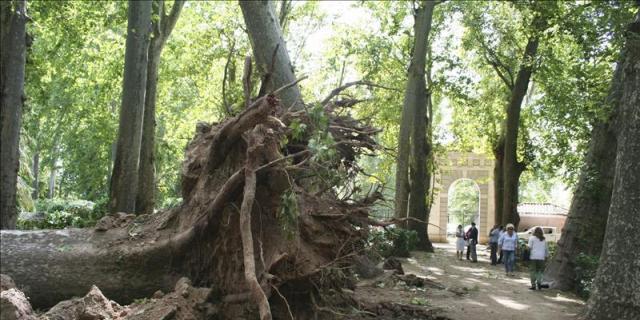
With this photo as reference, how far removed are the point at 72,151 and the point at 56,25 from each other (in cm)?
2813

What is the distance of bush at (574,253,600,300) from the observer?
13.2m

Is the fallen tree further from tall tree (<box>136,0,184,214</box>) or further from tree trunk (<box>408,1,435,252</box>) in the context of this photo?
tree trunk (<box>408,1,435,252</box>)

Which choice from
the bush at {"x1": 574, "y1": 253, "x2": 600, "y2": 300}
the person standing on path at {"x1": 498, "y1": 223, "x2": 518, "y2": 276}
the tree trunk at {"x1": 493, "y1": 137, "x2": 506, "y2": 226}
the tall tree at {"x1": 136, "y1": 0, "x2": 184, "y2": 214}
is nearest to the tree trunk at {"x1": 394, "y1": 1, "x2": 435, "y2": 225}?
the person standing on path at {"x1": 498, "y1": 223, "x2": 518, "y2": 276}

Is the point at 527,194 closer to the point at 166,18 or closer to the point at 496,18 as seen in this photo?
the point at 496,18

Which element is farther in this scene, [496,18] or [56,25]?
[496,18]

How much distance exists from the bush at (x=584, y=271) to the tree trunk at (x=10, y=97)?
1188 centimetres

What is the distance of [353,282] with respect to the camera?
8.39 m

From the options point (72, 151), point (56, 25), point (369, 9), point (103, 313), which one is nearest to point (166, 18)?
point (56, 25)

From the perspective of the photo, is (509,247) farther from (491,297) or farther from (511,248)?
(491,297)

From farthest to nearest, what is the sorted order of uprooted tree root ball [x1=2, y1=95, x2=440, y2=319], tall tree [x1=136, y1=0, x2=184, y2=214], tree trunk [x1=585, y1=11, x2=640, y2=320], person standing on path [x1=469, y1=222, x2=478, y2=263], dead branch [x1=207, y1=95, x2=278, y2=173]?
person standing on path [x1=469, y1=222, x2=478, y2=263]
tall tree [x1=136, y1=0, x2=184, y2=214]
tree trunk [x1=585, y1=11, x2=640, y2=320]
uprooted tree root ball [x1=2, y1=95, x2=440, y2=319]
dead branch [x1=207, y1=95, x2=278, y2=173]

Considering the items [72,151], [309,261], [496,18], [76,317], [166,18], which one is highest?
[496,18]

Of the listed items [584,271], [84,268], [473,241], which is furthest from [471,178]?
[84,268]

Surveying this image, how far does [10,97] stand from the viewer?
1029cm

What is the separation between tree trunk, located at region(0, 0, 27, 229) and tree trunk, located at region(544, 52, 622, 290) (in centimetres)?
1224
